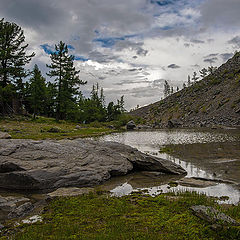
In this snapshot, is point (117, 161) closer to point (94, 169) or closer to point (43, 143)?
point (94, 169)

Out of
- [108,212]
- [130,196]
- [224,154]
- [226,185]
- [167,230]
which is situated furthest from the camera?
[224,154]

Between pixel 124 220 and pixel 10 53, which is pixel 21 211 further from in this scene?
pixel 10 53

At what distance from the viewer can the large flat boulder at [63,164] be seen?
40.9 feet

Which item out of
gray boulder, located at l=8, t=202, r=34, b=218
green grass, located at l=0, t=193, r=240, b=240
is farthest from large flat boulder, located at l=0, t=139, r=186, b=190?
gray boulder, located at l=8, t=202, r=34, b=218

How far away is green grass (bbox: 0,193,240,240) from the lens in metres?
6.54

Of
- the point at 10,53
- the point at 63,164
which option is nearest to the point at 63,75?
the point at 10,53

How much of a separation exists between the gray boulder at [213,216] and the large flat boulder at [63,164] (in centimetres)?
702

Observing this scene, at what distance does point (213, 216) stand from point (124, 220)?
284 centimetres

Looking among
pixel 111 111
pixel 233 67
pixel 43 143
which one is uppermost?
pixel 233 67

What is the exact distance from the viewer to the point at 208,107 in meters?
94.0

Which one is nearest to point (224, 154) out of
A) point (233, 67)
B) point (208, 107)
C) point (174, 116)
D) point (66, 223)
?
point (66, 223)

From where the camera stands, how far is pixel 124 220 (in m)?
7.68

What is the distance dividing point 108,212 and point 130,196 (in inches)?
94.1

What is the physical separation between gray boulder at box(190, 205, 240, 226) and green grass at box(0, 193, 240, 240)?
160mm
